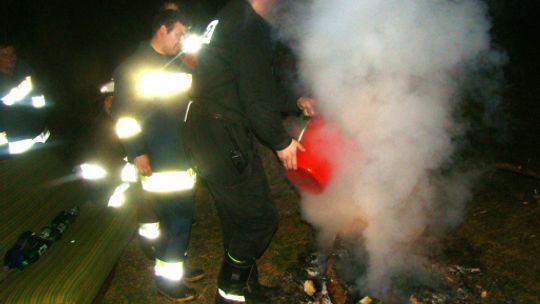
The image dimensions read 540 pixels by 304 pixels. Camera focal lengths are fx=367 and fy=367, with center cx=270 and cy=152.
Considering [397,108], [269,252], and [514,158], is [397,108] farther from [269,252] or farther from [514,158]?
[514,158]

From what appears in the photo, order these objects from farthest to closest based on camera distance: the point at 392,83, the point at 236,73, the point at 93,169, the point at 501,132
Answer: the point at 501,132
the point at 93,169
the point at 392,83
the point at 236,73

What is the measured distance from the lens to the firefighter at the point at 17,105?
14.0 ft

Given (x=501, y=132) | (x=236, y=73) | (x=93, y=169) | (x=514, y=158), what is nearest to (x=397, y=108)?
(x=236, y=73)

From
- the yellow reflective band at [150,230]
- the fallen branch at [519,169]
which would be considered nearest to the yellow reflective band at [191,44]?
the yellow reflective band at [150,230]

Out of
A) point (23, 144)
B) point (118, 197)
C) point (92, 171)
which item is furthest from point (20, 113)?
point (118, 197)

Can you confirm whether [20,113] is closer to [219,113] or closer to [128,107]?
[128,107]

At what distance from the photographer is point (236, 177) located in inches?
99.7

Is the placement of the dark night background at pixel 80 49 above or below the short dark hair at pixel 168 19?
below

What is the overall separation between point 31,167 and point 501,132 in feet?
20.3

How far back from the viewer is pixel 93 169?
13.5ft

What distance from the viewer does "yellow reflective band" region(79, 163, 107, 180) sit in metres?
4.11

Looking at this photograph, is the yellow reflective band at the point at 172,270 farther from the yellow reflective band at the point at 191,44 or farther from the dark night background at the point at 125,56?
the yellow reflective band at the point at 191,44

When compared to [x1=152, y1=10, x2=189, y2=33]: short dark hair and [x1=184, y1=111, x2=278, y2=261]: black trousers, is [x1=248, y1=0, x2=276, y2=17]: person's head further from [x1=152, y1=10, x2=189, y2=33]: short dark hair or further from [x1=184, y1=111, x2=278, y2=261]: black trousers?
[x1=152, y1=10, x2=189, y2=33]: short dark hair

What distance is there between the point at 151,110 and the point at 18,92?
8.66 feet
